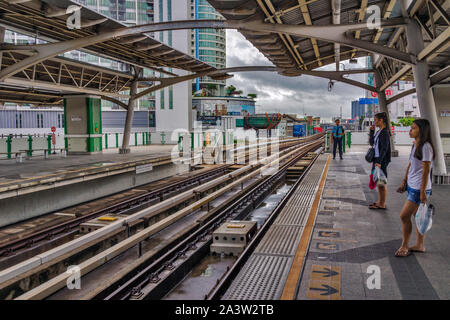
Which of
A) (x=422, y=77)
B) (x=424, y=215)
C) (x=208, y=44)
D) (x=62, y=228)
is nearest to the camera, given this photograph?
(x=424, y=215)

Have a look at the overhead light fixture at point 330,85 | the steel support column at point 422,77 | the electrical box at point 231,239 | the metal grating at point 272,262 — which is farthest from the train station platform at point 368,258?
the overhead light fixture at point 330,85

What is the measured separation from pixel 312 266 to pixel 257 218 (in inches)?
243

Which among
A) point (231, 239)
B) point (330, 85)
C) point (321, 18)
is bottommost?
→ point (231, 239)

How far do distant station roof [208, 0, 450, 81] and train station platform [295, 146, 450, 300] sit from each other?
4388 mm

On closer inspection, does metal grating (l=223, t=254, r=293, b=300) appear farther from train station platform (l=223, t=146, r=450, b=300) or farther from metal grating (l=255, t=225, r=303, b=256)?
metal grating (l=255, t=225, r=303, b=256)

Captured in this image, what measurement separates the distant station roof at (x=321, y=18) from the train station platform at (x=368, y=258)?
4.39m

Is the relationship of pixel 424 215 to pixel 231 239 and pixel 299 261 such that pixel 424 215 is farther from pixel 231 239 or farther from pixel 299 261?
pixel 231 239

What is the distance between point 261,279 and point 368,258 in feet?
5.07

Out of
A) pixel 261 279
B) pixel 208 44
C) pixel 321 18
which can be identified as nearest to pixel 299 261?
pixel 261 279

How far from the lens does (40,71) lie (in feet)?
58.9

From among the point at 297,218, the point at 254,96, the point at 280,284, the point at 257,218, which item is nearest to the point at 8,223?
the point at 257,218

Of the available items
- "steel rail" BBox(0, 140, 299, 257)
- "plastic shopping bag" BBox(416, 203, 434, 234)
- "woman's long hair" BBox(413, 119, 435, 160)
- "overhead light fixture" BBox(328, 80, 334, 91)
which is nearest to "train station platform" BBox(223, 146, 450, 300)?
"plastic shopping bag" BBox(416, 203, 434, 234)

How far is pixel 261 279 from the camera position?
500cm
